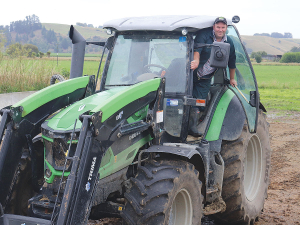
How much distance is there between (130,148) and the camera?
12.8 ft

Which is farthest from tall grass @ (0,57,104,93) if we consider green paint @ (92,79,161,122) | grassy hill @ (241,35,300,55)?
grassy hill @ (241,35,300,55)

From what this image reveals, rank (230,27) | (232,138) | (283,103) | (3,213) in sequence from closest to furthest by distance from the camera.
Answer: (3,213)
(232,138)
(230,27)
(283,103)

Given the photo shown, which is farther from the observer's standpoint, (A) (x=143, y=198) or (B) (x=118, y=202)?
(B) (x=118, y=202)

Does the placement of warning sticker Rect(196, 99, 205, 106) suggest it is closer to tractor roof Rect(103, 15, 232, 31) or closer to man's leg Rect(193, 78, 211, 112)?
man's leg Rect(193, 78, 211, 112)

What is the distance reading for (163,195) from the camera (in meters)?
3.55

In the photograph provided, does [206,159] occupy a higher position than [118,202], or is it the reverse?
[206,159]

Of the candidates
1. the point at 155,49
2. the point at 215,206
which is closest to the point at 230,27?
the point at 155,49

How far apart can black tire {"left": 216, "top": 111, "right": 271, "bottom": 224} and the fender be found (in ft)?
0.48

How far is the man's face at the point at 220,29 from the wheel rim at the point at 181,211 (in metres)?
2.03

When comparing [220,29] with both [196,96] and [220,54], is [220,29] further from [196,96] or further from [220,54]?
[196,96]

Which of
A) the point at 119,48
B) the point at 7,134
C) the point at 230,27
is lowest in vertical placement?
the point at 7,134

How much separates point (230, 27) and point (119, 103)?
8.42 ft

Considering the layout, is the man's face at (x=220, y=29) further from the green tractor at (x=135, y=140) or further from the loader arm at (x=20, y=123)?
the loader arm at (x=20, y=123)

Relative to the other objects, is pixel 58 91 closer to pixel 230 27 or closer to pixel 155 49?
pixel 155 49
